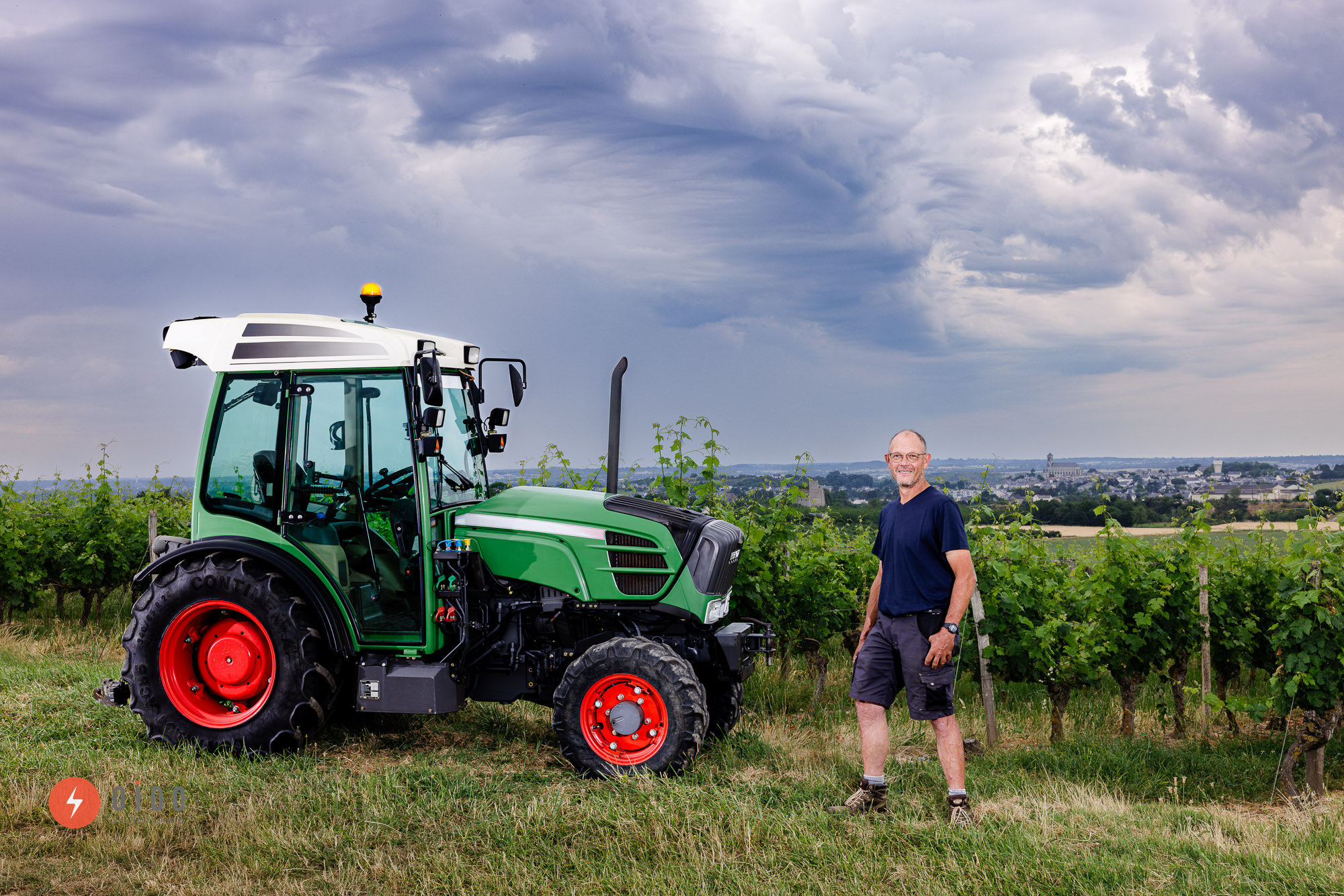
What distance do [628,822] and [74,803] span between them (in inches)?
116

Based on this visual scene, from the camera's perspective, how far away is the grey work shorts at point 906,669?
4.47 m

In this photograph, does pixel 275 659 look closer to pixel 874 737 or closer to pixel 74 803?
pixel 74 803

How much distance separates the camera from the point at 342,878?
4.00m

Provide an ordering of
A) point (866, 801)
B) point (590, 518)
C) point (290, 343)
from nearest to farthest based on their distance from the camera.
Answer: point (866, 801) < point (590, 518) < point (290, 343)

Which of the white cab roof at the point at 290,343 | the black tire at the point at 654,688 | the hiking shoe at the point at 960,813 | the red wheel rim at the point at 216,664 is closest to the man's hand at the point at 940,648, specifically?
the hiking shoe at the point at 960,813

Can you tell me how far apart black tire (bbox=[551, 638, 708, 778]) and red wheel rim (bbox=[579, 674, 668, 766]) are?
3cm

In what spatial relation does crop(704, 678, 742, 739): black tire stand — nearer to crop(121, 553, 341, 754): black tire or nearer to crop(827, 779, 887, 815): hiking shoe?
crop(827, 779, 887, 815): hiking shoe

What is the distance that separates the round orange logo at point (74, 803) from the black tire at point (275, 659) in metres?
0.62

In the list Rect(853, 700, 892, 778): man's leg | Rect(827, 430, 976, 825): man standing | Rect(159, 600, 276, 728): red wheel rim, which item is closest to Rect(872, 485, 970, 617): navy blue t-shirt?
Rect(827, 430, 976, 825): man standing

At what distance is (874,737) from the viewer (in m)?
4.66

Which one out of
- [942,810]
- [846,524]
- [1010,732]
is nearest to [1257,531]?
[1010,732]

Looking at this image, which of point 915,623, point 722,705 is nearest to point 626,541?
point 722,705

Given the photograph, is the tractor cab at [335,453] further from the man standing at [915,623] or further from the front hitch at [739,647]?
the man standing at [915,623]

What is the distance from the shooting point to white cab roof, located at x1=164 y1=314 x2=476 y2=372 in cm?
557
